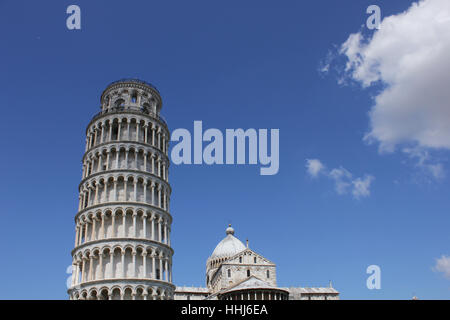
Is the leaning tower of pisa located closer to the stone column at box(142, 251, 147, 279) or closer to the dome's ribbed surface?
the stone column at box(142, 251, 147, 279)

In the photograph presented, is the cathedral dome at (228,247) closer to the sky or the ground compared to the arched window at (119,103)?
closer to the ground

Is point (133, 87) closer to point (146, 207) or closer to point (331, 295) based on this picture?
point (146, 207)

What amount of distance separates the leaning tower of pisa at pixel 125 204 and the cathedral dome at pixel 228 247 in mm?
40619

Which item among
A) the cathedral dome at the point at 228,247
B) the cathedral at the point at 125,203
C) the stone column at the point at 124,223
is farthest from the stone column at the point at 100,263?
the cathedral dome at the point at 228,247

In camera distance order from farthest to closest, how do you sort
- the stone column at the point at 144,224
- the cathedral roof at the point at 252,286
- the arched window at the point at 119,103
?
the cathedral roof at the point at 252,286
the arched window at the point at 119,103
the stone column at the point at 144,224

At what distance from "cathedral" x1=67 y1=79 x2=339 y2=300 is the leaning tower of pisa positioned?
0.09 metres

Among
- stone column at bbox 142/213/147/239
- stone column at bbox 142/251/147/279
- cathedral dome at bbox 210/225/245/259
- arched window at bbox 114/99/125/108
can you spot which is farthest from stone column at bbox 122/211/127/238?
cathedral dome at bbox 210/225/245/259

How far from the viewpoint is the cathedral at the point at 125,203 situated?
1549 inches

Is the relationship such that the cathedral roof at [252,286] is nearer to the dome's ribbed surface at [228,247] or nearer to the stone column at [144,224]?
the stone column at [144,224]

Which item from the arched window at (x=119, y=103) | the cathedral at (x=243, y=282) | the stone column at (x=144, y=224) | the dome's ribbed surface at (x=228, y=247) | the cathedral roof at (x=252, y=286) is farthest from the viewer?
the dome's ribbed surface at (x=228, y=247)
